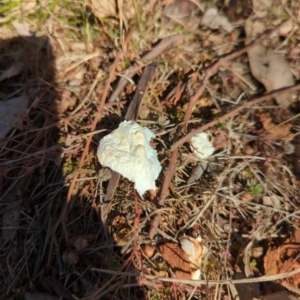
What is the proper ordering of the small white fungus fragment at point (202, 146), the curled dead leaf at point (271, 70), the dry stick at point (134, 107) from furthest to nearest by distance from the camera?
the curled dead leaf at point (271, 70) → the small white fungus fragment at point (202, 146) → the dry stick at point (134, 107)

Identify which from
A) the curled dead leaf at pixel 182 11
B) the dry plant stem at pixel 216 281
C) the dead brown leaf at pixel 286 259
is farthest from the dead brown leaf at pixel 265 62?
the dry plant stem at pixel 216 281

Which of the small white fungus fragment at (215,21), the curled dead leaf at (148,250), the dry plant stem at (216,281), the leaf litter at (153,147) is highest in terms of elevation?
the small white fungus fragment at (215,21)

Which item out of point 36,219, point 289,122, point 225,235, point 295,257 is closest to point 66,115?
point 36,219

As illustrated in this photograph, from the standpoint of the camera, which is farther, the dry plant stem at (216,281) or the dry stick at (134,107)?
the dry stick at (134,107)

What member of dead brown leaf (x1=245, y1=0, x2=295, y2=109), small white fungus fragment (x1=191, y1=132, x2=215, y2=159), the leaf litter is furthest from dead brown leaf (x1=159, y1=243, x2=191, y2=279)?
dead brown leaf (x1=245, y1=0, x2=295, y2=109)

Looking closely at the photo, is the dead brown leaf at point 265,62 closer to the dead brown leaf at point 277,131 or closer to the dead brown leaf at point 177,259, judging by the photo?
A: the dead brown leaf at point 277,131

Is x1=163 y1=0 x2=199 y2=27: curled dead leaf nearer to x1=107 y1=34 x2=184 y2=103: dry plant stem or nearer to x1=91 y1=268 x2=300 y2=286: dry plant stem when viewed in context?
x1=107 y1=34 x2=184 y2=103: dry plant stem
